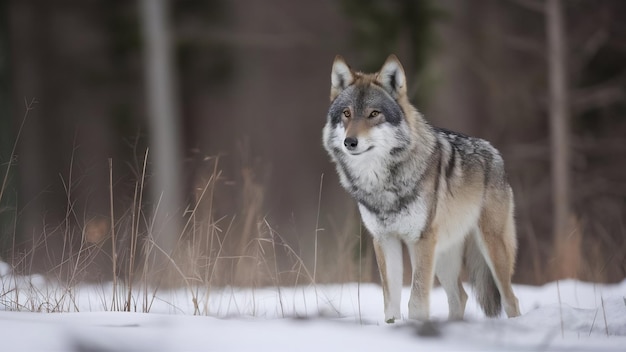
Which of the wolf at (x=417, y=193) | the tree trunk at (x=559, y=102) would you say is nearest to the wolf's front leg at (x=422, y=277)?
the wolf at (x=417, y=193)

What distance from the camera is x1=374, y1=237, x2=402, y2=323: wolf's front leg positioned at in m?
4.36

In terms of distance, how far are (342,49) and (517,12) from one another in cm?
370

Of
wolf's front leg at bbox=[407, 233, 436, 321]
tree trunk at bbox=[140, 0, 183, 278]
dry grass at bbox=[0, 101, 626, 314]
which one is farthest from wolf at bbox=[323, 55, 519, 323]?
tree trunk at bbox=[140, 0, 183, 278]

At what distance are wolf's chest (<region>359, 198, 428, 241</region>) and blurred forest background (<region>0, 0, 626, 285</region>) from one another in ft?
2.99

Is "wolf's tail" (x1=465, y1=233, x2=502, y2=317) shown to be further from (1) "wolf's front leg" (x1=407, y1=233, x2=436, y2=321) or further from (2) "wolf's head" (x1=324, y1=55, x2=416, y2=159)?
(2) "wolf's head" (x1=324, y1=55, x2=416, y2=159)

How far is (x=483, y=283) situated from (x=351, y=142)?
4.93 feet

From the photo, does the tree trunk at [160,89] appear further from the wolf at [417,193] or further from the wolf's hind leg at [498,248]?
the wolf's hind leg at [498,248]

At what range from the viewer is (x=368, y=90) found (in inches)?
177

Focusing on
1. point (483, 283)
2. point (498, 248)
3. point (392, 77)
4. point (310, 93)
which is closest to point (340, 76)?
point (392, 77)

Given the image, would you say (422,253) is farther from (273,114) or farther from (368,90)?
(273,114)

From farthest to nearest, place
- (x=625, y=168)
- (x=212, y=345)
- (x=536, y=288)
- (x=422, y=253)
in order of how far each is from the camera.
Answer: (x=625, y=168), (x=536, y=288), (x=422, y=253), (x=212, y=345)

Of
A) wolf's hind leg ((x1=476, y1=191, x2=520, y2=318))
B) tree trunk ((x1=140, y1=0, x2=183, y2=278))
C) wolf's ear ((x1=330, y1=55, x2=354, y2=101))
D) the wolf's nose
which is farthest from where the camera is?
tree trunk ((x1=140, y1=0, x2=183, y2=278))

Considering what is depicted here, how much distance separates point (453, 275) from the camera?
4.91 metres

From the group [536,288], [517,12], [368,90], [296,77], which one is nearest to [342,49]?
[517,12]
